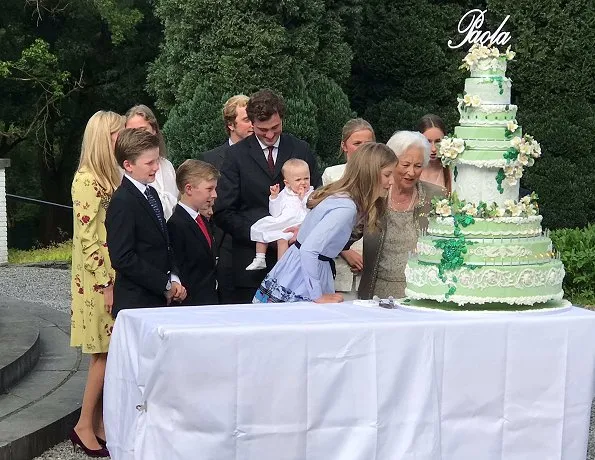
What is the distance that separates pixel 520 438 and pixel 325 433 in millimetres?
886

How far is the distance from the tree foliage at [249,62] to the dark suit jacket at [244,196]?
22.8ft

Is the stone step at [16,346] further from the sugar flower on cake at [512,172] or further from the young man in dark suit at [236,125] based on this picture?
the sugar flower on cake at [512,172]

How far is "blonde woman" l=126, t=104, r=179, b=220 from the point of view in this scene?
6.45 m

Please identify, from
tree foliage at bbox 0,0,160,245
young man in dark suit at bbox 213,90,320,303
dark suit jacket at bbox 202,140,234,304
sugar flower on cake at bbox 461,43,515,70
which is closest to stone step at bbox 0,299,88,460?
dark suit jacket at bbox 202,140,234,304

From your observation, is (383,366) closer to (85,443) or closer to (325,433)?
(325,433)

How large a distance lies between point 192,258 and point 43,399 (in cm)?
157

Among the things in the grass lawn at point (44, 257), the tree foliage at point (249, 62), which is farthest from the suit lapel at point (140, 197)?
the grass lawn at point (44, 257)

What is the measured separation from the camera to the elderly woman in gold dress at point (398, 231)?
236 inches

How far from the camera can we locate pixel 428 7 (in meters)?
16.4

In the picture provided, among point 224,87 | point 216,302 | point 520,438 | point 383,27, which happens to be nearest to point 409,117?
point 383,27

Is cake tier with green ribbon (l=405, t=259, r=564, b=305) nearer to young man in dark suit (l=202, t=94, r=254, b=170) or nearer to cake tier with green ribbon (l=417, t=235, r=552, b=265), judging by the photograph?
cake tier with green ribbon (l=417, t=235, r=552, b=265)

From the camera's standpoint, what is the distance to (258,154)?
6.82 m

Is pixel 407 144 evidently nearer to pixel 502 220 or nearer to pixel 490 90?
pixel 490 90

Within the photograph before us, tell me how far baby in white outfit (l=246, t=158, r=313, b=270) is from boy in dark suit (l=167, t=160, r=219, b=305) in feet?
2.00
